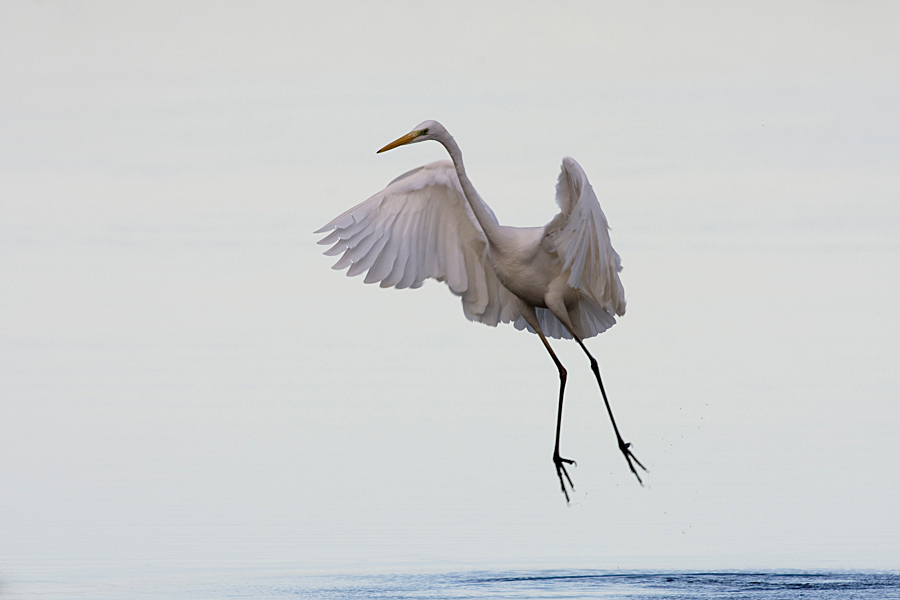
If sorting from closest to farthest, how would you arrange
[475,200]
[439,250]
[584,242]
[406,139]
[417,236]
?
[584,242] → [406,139] → [475,200] → [417,236] → [439,250]

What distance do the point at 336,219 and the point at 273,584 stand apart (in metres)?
3.56

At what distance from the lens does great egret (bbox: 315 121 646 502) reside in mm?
10719

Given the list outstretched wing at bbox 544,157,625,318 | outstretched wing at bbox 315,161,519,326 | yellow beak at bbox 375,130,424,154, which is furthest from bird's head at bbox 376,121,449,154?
outstretched wing at bbox 544,157,625,318

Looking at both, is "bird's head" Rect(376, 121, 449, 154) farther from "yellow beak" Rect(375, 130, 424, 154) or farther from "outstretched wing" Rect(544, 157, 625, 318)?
"outstretched wing" Rect(544, 157, 625, 318)

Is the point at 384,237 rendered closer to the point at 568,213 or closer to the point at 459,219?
the point at 459,219

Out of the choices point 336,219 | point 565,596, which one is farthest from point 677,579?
point 336,219

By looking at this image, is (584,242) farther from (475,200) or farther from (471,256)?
(471,256)

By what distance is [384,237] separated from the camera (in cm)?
1114

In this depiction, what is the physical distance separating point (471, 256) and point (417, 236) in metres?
0.54

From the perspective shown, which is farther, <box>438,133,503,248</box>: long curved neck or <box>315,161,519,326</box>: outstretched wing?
<box>315,161,519,326</box>: outstretched wing

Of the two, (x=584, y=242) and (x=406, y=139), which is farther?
(x=406, y=139)

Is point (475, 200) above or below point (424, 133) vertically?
below

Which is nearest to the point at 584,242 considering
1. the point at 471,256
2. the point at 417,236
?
the point at 471,256

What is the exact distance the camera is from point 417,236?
1128 cm
